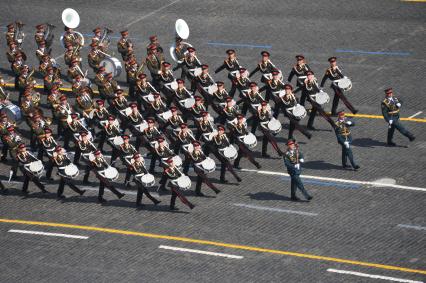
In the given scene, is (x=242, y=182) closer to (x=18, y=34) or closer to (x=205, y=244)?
(x=205, y=244)

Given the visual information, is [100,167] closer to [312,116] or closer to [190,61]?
[190,61]

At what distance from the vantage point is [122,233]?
47.2 metres

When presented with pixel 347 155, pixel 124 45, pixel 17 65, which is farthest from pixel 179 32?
pixel 347 155

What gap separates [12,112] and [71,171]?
6449 mm

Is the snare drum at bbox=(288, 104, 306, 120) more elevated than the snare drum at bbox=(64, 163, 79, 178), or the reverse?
the snare drum at bbox=(288, 104, 306, 120)

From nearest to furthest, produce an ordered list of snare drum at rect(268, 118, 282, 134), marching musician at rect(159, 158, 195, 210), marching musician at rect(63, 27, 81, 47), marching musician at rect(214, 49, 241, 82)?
marching musician at rect(159, 158, 195, 210)
snare drum at rect(268, 118, 282, 134)
marching musician at rect(214, 49, 241, 82)
marching musician at rect(63, 27, 81, 47)

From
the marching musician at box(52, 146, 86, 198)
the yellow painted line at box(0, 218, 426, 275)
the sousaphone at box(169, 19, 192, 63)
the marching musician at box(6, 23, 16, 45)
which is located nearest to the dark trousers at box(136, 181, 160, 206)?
the yellow painted line at box(0, 218, 426, 275)

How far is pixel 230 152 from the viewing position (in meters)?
49.9

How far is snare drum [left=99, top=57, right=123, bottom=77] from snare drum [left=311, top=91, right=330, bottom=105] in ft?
31.9

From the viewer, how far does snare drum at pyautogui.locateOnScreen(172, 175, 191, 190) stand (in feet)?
157

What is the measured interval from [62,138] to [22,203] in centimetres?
578

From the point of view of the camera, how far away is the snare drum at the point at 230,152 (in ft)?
163

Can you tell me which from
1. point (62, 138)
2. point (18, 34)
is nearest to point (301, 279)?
point (62, 138)

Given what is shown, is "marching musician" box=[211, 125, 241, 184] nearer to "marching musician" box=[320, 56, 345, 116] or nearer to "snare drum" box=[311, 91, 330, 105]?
"snare drum" box=[311, 91, 330, 105]
